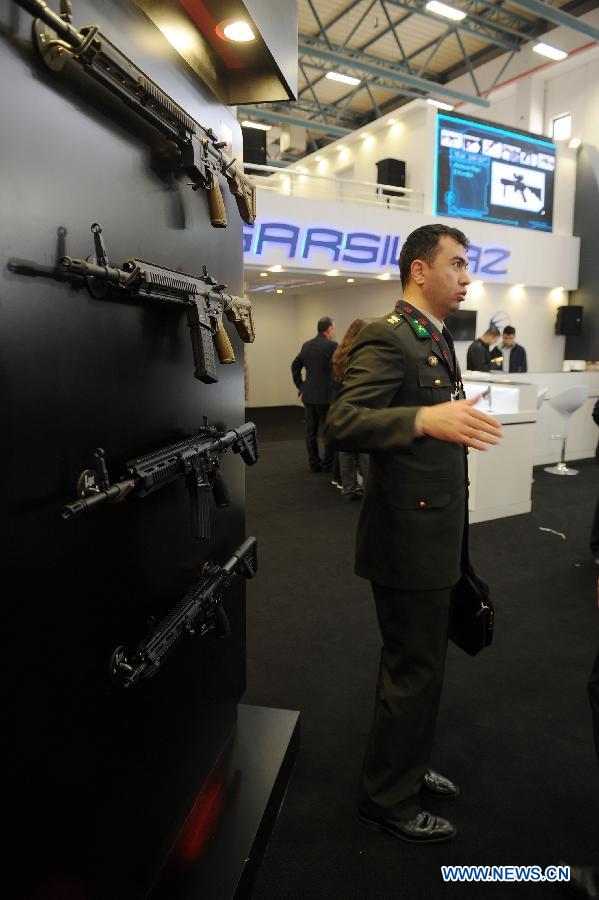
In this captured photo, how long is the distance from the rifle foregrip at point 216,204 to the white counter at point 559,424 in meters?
6.04

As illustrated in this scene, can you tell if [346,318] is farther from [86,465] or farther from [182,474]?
[86,465]

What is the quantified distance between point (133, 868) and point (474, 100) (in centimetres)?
1272

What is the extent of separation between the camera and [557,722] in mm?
2271

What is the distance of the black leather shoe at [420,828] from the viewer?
5.54 ft

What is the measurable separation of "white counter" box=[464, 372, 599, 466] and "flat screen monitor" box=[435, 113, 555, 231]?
3.68m

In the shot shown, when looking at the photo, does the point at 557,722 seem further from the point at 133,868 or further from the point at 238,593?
the point at 133,868

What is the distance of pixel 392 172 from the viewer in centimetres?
946

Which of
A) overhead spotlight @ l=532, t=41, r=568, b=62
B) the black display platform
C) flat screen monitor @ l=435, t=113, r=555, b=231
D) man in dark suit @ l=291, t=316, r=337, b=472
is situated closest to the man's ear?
the black display platform

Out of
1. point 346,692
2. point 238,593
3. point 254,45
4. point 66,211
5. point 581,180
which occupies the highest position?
point 581,180

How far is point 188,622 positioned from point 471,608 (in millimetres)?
885

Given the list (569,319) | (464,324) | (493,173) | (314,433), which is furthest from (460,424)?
(569,319)

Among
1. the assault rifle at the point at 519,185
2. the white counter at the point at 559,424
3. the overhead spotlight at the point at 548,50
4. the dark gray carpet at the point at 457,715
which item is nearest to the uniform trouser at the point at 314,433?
the dark gray carpet at the point at 457,715

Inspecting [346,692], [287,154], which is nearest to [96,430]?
[346,692]

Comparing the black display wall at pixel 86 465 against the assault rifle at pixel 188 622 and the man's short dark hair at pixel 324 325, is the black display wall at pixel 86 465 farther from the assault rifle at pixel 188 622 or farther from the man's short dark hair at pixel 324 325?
the man's short dark hair at pixel 324 325
